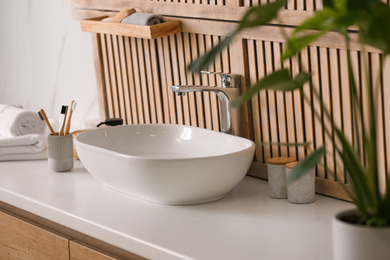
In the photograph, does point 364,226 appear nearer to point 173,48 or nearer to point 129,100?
point 173,48

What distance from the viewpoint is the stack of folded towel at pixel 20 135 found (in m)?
2.40

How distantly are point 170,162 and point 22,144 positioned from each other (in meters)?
0.85

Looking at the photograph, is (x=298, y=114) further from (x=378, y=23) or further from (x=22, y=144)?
(x=22, y=144)

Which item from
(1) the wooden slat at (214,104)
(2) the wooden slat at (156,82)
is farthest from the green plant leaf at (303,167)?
(2) the wooden slat at (156,82)

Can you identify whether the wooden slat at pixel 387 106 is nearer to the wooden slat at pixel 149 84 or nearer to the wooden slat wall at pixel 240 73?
the wooden slat wall at pixel 240 73

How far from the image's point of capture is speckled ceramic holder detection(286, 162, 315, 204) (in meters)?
1.78

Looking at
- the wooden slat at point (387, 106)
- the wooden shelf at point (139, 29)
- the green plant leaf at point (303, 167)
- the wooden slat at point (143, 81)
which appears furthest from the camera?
the wooden slat at point (143, 81)

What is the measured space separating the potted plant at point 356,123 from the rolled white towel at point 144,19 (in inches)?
39.3

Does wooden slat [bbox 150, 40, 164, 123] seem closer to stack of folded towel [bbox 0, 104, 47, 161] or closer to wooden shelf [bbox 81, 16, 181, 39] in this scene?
wooden shelf [bbox 81, 16, 181, 39]

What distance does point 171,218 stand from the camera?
174 centimetres

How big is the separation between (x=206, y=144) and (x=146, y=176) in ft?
1.01

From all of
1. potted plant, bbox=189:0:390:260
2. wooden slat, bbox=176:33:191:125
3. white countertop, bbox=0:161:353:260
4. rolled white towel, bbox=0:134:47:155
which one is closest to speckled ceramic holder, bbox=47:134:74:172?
white countertop, bbox=0:161:353:260

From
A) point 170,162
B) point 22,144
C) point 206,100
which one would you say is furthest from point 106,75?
point 170,162

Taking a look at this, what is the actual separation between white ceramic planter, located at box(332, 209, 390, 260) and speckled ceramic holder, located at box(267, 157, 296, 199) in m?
0.58
